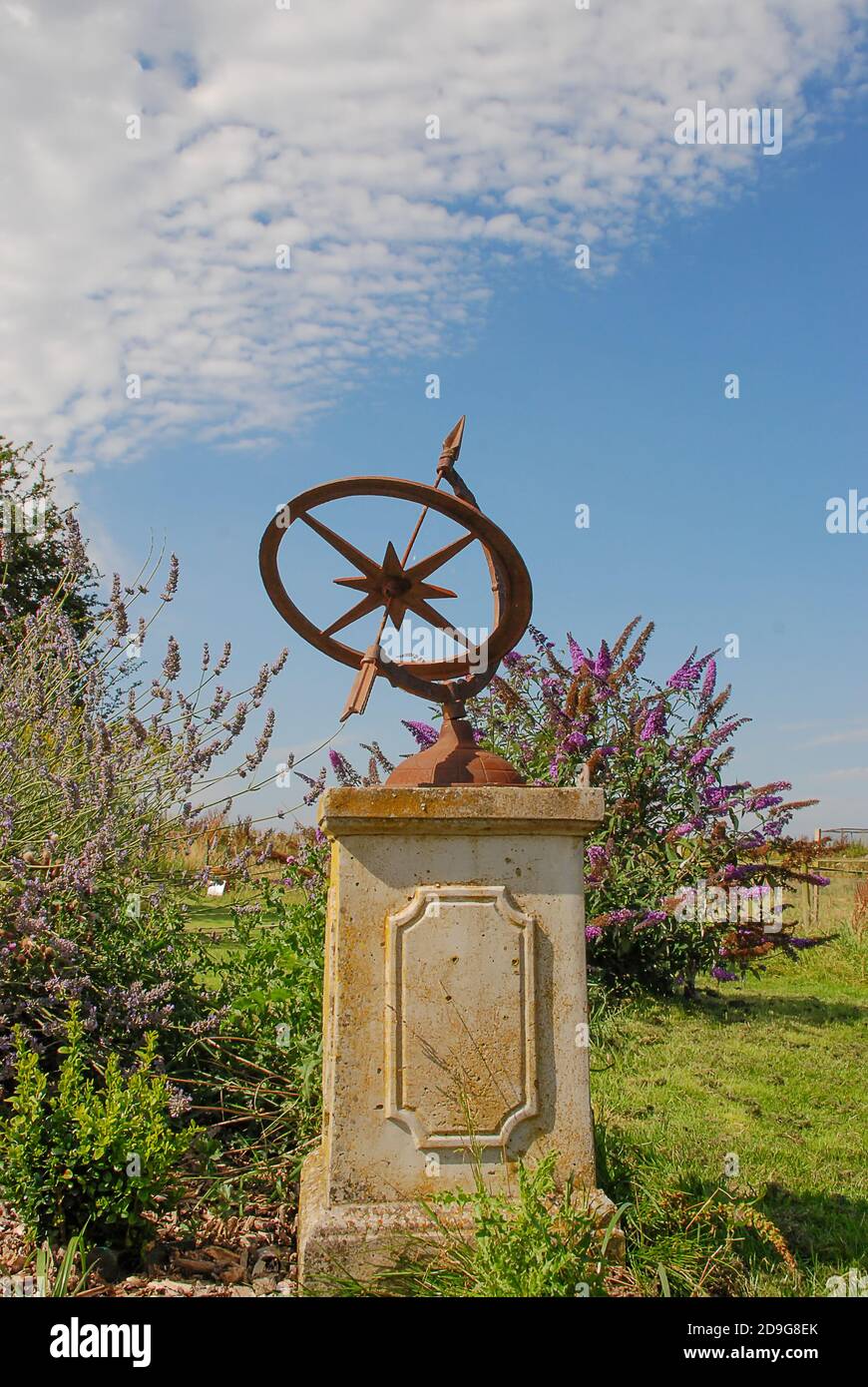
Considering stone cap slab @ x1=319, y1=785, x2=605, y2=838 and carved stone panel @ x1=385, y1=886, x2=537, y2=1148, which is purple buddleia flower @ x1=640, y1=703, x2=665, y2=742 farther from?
carved stone panel @ x1=385, y1=886, x2=537, y2=1148

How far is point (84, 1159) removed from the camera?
9.80 feet

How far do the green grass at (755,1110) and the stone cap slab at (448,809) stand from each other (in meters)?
1.33

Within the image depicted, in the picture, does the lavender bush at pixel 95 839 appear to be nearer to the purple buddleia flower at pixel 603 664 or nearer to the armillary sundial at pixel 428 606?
the armillary sundial at pixel 428 606

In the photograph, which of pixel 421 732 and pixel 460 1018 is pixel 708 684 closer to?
pixel 421 732

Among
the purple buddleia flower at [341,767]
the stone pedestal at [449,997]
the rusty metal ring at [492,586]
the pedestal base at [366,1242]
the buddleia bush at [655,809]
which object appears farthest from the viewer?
the buddleia bush at [655,809]

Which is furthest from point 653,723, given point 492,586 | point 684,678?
point 492,586

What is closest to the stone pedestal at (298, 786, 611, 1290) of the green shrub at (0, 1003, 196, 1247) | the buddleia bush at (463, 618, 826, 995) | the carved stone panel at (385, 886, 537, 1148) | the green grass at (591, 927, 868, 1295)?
the carved stone panel at (385, 886, 537, 1148)

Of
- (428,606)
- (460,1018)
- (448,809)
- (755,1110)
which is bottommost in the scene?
(755,1110)

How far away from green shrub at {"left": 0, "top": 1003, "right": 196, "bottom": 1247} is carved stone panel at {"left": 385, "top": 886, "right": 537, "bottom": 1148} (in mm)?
729

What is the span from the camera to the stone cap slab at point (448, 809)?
310cm

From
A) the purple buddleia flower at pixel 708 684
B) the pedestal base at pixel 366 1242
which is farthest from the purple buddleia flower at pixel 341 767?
the purple buddleia flower at pixel 708 684

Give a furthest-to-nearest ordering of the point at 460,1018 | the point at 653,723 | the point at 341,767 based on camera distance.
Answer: the point at 653,723
the point at 341,767
the point at 460,1018

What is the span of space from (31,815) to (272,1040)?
147 cm

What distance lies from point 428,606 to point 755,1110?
3.48 m
